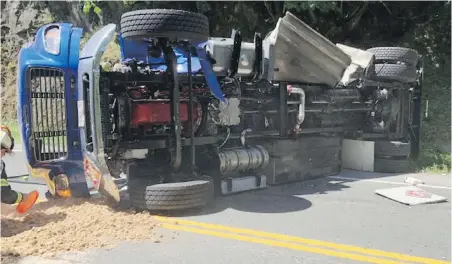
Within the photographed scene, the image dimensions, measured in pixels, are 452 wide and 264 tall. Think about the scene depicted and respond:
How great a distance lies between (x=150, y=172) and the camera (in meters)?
5.58

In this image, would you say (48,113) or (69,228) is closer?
(69,228)

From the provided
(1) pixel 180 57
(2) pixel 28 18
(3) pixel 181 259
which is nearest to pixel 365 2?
(1) pixel 180 57

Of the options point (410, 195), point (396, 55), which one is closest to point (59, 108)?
point (410, 195)

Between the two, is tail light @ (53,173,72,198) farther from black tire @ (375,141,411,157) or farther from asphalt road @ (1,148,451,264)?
black tire @ (375,141,411,157)

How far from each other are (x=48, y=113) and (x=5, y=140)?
2.09 ft

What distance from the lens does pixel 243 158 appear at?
6.42 meters

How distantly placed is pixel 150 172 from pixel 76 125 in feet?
3.48

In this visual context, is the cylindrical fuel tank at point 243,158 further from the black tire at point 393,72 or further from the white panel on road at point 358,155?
the black tire at point 393,72

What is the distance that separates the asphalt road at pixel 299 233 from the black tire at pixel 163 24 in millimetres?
2051

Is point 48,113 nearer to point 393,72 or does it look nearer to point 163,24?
point 163,24

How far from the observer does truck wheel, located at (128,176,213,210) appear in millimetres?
5145

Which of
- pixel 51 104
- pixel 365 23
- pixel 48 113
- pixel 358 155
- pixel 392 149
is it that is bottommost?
pixel 358 155

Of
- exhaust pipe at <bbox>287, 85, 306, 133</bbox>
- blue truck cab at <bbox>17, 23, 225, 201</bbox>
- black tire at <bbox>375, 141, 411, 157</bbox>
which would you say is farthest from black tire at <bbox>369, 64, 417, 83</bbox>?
blue truck cab at <bbox>17, 23, 225, 201</bbox>

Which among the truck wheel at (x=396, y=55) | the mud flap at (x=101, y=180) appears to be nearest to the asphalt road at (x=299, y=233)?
the mud flap at (x=101, y=180)
